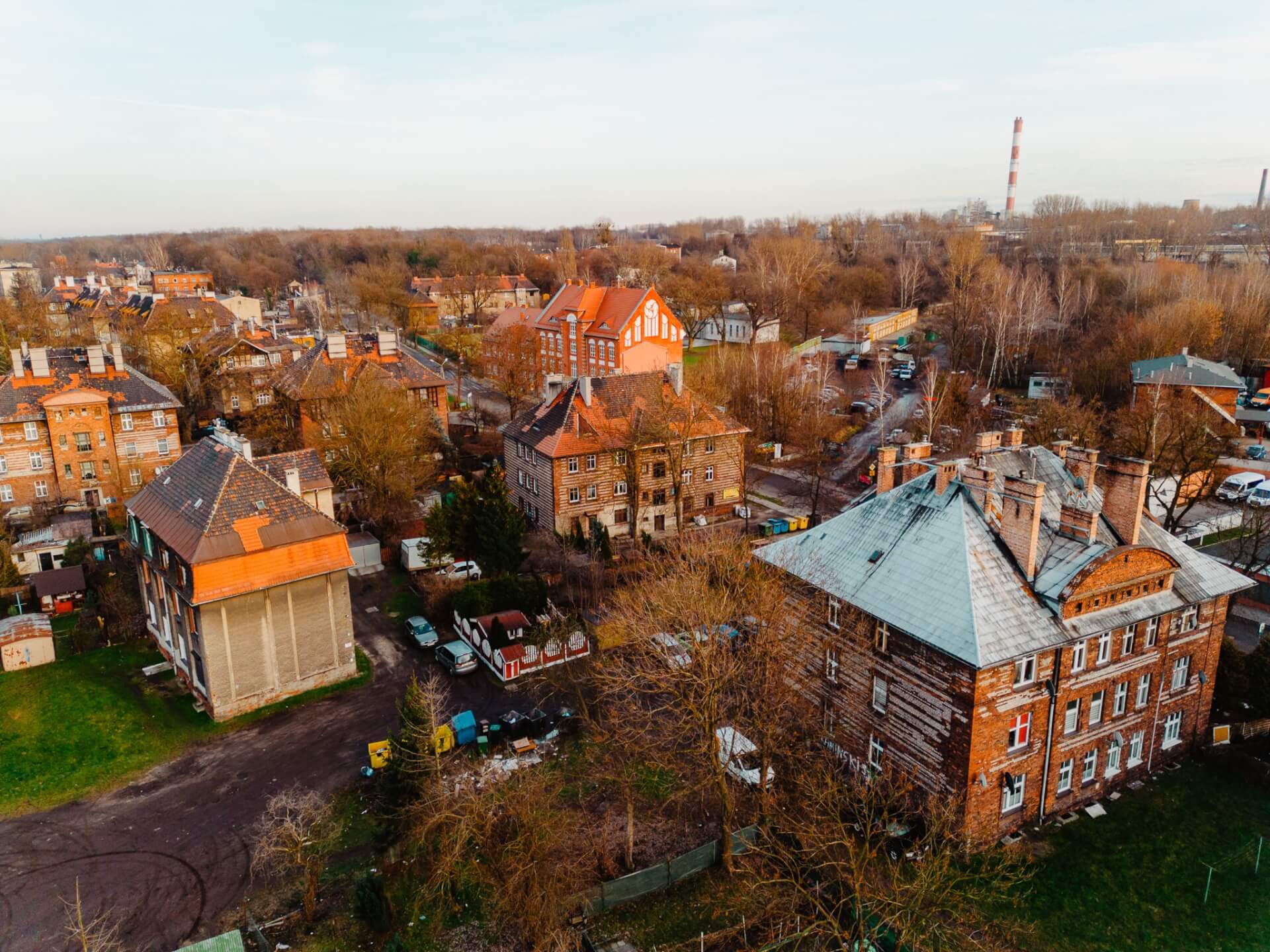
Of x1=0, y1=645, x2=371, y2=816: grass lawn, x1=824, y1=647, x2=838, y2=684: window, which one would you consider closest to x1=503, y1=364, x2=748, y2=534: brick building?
x1=0, y1=645, x2=371, y2=816: grass lawn

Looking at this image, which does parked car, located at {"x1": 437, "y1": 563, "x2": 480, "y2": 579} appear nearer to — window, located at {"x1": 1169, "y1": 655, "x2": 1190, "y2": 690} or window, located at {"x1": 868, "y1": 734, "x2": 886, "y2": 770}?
window, located at {"x1": 868, "y1": 734, "x2": 886, "y2": 770}

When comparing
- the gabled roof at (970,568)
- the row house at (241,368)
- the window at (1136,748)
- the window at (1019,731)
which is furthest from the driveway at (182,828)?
the row house at (241,368)

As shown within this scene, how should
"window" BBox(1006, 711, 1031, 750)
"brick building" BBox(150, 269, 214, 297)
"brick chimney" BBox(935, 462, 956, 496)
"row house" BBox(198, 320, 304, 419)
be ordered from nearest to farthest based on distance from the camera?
"window" BBox(1006, 711, 1031, 750) → "brick chimney" BBox(935, 462, 956, 496) → "row house" BBox(198, 320, 304, 419) → "brick building" BBox(150, 269, 214, 297)

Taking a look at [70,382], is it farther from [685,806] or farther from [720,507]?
[685,806]

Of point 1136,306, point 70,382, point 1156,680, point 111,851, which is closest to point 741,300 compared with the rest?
point 1136,306

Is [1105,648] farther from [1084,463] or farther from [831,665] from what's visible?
[831,665]

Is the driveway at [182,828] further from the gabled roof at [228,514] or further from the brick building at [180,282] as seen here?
the brick building at [180,282]

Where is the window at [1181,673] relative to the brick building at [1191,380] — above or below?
below
